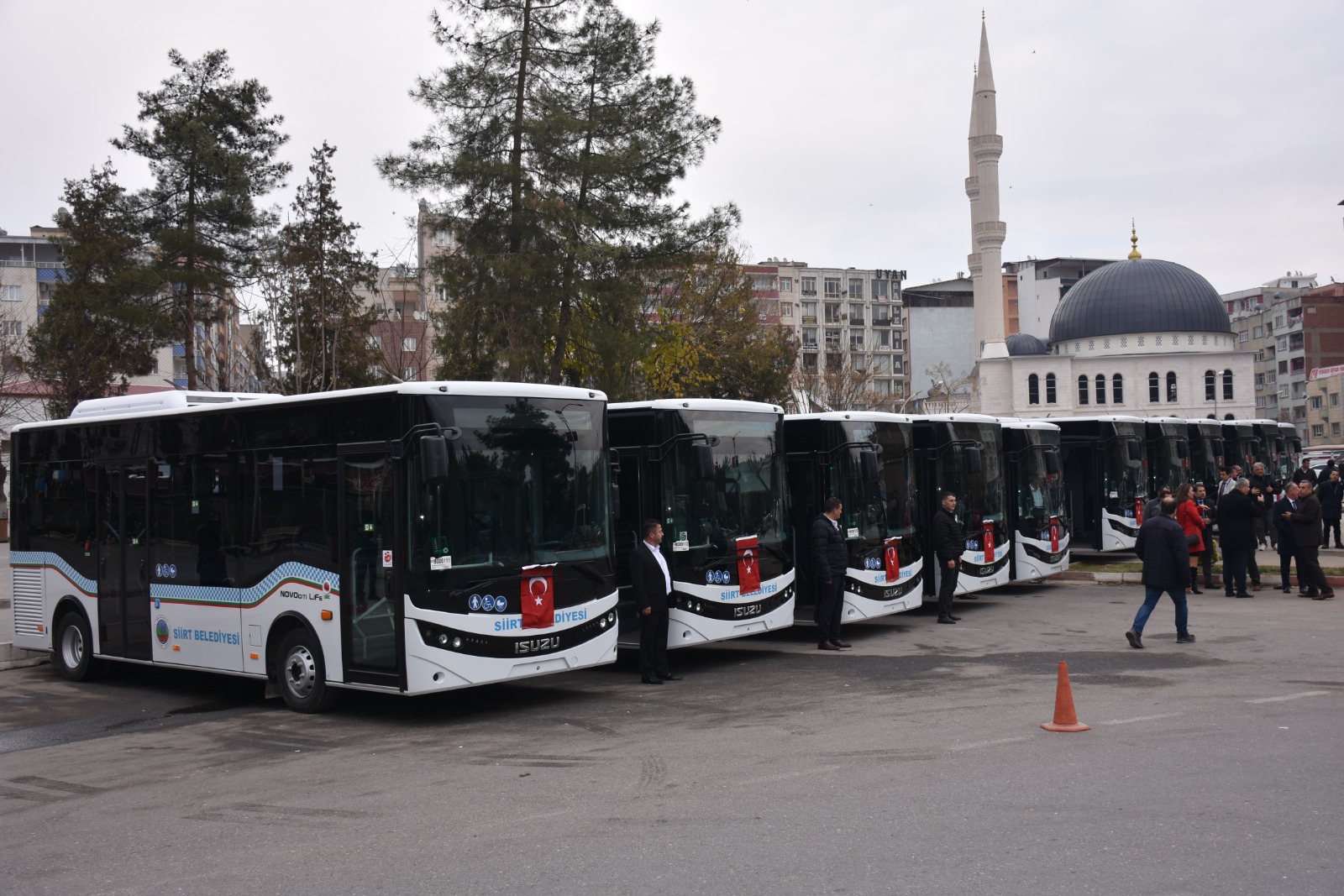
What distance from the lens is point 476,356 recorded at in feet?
91.6

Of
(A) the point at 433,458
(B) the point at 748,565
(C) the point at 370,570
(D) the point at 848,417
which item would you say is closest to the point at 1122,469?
(D) the point at 848,417

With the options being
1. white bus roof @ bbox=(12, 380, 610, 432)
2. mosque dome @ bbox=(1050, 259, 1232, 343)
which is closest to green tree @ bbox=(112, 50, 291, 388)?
white bus roof @ bbox=(12, 380, 610, 432)

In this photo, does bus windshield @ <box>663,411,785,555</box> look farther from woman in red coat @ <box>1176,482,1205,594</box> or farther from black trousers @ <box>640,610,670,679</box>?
woman in red coat @ <box>1176,482,1205,594</box>

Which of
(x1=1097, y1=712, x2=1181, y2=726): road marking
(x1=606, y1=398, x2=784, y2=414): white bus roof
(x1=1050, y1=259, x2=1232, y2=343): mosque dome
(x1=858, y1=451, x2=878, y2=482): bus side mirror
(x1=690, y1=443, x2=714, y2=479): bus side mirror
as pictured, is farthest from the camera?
(x1=1050, y1=259, x2=1232, y2=343): mosque dome

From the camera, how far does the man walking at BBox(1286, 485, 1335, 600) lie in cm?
1808

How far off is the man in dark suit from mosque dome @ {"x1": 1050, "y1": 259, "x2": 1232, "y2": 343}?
9909cm

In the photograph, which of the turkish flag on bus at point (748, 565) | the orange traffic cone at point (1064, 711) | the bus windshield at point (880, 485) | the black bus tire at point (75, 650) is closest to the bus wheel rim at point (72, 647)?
the black bus tire at point (75, 650)

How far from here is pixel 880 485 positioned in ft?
54.3

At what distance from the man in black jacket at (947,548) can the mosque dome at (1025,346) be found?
9569 cm

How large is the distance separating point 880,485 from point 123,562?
9.20m

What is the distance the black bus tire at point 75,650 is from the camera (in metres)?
14.2

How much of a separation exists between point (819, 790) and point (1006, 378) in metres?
104

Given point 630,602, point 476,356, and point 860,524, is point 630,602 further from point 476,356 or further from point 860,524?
point 476,356

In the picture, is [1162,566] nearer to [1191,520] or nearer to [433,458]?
[1191,520]
